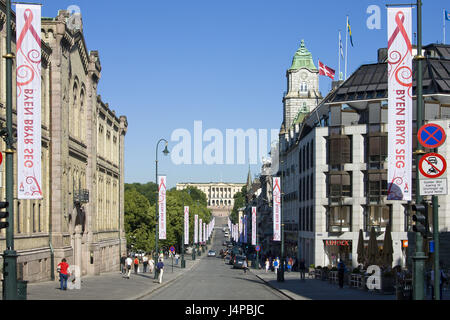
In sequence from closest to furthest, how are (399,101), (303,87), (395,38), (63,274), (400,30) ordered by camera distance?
(400,30) → (395,38) → (399,101) → (63,274) → (303,87)

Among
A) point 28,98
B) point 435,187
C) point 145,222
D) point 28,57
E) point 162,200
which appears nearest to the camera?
point 435,187

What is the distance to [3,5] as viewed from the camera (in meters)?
37.5

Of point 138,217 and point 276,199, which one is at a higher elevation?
point 276,199

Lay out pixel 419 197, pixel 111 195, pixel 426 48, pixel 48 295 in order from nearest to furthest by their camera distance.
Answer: pixel 419 197 < pixel 48 295 < pixel 111 195 < pixel 426 48

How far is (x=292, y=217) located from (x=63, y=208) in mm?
47607

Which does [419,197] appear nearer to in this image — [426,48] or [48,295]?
[48,295]

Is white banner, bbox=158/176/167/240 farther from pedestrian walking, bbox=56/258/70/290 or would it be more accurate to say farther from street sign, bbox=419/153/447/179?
street sign, bbox=419/153/447/179

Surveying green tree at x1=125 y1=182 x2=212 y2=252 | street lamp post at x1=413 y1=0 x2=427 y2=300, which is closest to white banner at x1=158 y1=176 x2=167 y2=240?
green tree at x1=125 y1=182 x2=212 y2=252

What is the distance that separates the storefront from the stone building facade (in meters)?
20.5

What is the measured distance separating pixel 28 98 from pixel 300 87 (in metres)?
121

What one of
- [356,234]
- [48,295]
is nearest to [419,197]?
[48,295]

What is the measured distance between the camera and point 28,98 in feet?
104

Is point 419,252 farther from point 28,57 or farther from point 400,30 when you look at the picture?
point 28,57

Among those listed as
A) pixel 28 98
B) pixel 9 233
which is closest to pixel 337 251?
pixel 28 98
